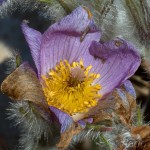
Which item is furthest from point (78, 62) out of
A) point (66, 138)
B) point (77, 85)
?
point (66, 138)

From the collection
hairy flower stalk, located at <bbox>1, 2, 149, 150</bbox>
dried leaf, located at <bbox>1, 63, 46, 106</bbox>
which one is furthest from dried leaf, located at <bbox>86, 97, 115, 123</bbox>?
dried leaf, located at <bbox>1, 63, 46, 106</bbox>

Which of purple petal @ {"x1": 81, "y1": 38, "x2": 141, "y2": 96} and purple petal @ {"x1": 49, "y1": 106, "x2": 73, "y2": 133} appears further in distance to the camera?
purple petal @ {"x1": 81, "y1": 38, "x2": 141, "y2": 96}

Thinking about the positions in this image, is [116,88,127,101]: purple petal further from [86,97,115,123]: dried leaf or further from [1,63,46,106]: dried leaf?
[1,63,46,106]: dried leaf

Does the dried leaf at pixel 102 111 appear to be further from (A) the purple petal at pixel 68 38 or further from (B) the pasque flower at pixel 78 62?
→ (A) the purple petal at pixel 68 38

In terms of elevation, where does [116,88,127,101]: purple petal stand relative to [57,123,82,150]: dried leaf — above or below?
below

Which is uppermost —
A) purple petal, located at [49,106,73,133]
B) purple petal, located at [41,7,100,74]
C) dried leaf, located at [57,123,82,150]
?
purple petal, located at [41,7,100,74]

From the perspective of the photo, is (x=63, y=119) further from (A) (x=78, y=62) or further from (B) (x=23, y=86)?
(A) (x=78, y=62)

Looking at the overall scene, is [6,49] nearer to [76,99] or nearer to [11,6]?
[11,6]
